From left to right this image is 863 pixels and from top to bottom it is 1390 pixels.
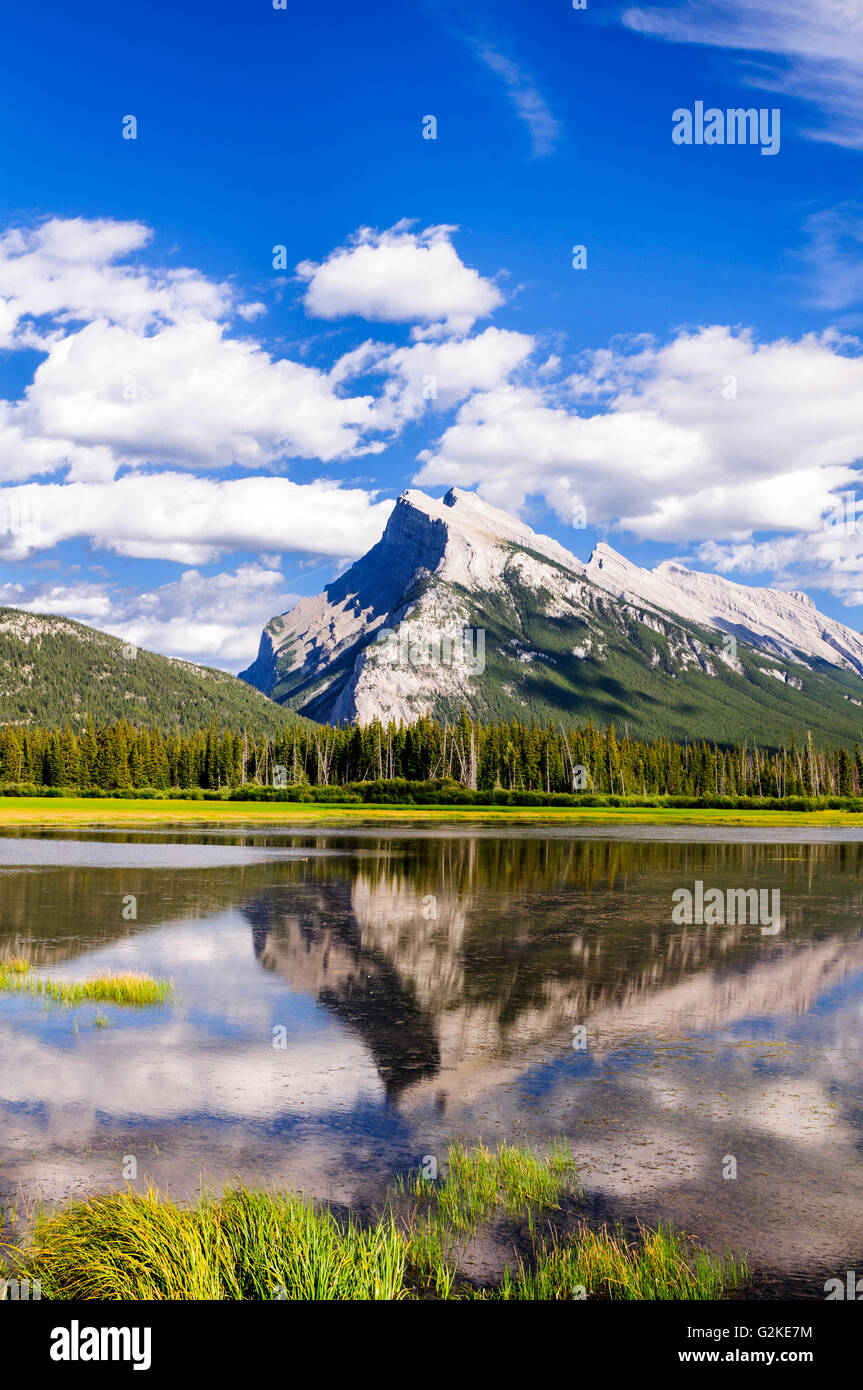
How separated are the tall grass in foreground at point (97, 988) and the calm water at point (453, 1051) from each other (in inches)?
27.8

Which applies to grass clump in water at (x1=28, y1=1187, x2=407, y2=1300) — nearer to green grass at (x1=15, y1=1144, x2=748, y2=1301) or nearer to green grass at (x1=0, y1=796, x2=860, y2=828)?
green grass at (x1=15, y1=1144, x2=748, y2=1301)

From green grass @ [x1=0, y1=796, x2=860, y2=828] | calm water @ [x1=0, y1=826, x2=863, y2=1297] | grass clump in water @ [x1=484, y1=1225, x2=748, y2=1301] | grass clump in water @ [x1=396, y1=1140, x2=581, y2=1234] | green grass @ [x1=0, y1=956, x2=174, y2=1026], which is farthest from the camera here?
green grass @ [x1=0, y1=796, x2=860, y2=828]

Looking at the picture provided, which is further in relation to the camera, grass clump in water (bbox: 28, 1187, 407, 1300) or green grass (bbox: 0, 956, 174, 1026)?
green grass (bbox: 0, 956, 174, 1026)

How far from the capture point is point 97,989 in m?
25.2

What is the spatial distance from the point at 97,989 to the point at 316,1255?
54.8 ft

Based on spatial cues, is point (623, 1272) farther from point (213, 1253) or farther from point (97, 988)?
point (97, 988)

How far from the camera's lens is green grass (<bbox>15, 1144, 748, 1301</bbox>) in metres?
10.1

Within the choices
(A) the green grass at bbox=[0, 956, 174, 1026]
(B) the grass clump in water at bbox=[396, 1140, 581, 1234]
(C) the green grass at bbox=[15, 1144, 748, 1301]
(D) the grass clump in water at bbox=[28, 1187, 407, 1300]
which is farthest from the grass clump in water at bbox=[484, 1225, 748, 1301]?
(A) the green grass at bbox=[0, 956, 174, 1026]

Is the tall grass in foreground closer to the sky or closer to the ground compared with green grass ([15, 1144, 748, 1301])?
closer to the ground

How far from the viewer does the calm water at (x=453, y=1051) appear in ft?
45.0

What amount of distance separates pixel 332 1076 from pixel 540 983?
9.88 meters

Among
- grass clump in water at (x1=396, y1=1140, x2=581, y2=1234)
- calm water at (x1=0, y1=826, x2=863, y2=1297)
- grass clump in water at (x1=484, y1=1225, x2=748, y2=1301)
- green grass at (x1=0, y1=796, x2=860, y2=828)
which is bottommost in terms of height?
green grass at (x1=0, y1=796, x2=860, y2=828)

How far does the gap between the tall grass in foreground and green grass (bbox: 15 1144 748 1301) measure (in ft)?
41.4
